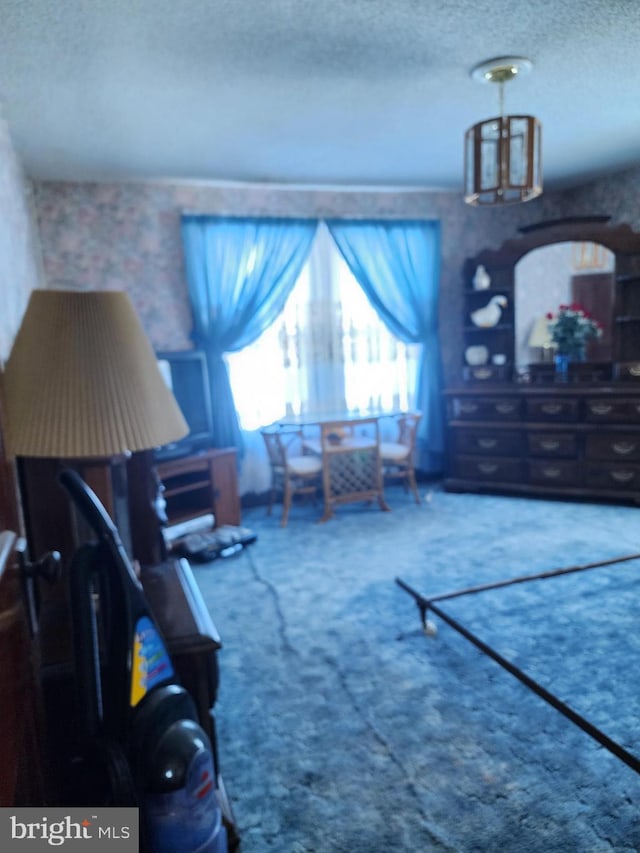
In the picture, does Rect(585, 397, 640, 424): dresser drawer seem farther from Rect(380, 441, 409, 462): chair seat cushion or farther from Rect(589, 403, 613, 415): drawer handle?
Rect(380, 441, 409, 462): chair seat cushion

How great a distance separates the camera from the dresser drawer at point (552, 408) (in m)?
4.15

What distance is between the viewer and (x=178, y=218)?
13.5ft

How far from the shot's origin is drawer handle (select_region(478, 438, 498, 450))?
443 cm

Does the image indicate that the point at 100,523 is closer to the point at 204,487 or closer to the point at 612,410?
the point at 204,487

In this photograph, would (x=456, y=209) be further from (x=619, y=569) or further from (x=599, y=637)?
(x=599, y=637)

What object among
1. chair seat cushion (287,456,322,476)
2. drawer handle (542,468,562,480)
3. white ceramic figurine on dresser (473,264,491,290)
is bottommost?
drawer handle (542,468,562,480)

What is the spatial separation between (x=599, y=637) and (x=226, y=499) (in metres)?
2.39

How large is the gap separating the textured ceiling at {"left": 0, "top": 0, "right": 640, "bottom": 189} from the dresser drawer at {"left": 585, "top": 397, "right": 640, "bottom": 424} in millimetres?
1684

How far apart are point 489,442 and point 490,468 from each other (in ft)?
0.68

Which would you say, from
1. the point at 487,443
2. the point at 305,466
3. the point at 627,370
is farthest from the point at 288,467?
the point at 627,370

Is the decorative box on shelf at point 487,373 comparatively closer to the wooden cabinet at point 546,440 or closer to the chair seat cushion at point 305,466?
the wooden cabinet at point 546,440

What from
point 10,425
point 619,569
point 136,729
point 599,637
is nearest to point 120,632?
point 136,729

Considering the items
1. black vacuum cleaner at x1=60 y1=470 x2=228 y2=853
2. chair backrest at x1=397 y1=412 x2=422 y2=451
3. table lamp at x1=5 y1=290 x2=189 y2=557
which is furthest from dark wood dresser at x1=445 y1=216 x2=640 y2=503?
black vacuum cleaner at x1=60 y1=470 x2=228 y2=853

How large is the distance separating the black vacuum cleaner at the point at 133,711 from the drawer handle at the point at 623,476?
3.76 meters
